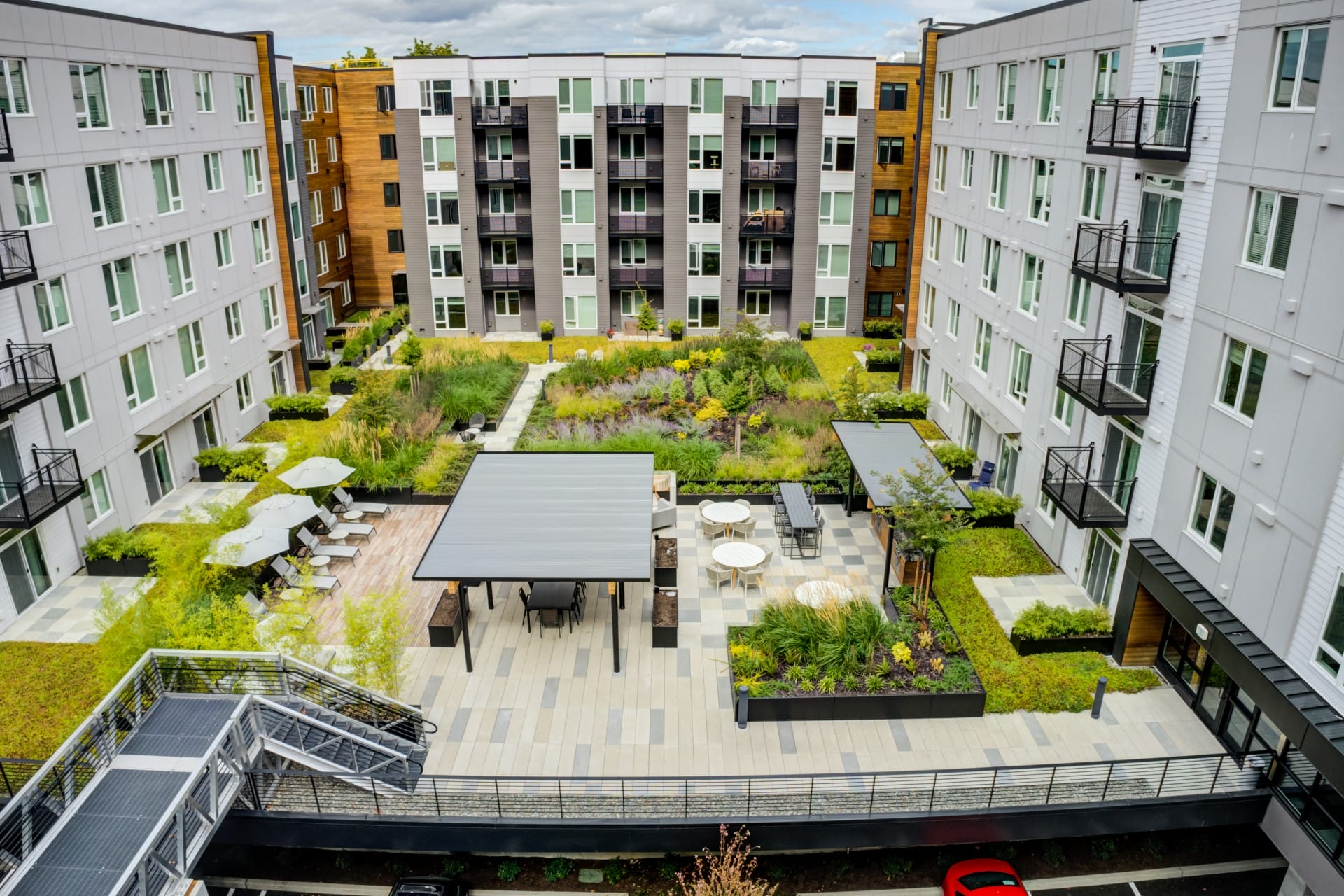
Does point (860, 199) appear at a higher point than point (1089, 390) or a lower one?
higher

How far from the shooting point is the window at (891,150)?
3856cm

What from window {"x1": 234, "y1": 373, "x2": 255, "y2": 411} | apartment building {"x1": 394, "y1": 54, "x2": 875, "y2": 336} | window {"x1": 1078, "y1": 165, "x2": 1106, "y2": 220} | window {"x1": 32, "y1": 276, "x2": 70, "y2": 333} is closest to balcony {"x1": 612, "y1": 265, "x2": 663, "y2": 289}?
apartment building {"x1": 394, "y1": 54, "x2": 875, "y2": 336}

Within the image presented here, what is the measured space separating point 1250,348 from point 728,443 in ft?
50.2

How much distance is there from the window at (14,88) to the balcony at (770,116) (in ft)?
85.4

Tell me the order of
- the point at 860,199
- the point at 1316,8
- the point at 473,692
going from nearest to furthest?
the point at 1316,8, the point at 473,692, the point at 860,199

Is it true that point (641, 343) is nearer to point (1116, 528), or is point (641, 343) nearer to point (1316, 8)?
point (1116, 528)

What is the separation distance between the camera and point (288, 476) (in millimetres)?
22547

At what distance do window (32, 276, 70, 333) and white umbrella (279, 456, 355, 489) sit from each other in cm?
587

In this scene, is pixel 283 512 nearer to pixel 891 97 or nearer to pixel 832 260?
pixel 832 260

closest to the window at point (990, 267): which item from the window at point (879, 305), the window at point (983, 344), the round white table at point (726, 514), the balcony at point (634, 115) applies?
the window at point (983, 344)

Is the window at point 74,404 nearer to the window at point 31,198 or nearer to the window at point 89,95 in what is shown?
the window at point 31,198

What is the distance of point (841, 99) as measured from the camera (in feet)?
123

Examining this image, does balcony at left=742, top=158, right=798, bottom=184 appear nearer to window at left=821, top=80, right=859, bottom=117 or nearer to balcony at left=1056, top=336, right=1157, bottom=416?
window at left=821, top=80, right=859, bottom=117

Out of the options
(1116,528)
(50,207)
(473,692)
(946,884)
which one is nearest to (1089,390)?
(1116,528)
